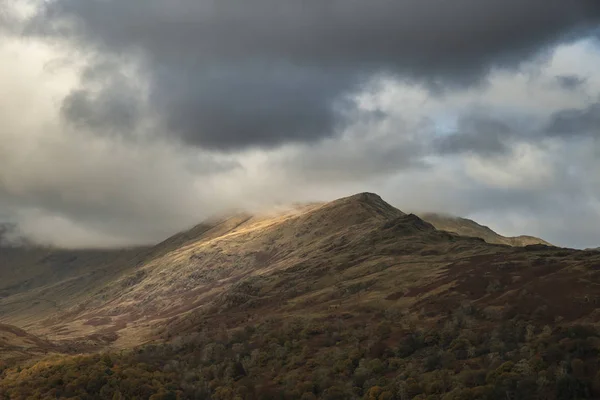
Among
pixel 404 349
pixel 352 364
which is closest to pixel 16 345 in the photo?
pixel 352 364

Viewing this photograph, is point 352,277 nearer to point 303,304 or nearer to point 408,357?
point 303,304

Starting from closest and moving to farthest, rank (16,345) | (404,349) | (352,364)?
(404,349), (352,364), (16,345)

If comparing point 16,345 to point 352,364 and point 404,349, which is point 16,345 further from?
point 404,349

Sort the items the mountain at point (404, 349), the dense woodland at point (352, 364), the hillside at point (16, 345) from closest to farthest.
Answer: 1. the dense woodland at point (352, 364)
2. the mountain at point (404, 349)
3. the hillside at point (16, 345)

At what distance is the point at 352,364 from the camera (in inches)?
3420

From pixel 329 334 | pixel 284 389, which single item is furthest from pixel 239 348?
pixel 284 389

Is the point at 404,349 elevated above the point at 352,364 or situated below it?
above

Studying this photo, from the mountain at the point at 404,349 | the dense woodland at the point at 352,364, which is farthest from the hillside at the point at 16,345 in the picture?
the mountain at the point at 404,349

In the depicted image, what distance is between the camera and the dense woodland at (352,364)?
63.5 metres

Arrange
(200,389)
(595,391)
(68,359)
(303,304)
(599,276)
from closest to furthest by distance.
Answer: (595,391)
(200,389)
(599,276)
(68,359)
(303,304)

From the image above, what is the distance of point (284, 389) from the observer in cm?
8288

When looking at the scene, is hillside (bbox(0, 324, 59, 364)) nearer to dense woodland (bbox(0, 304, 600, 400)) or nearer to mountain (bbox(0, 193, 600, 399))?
dense woodland (bbox(0, 304, 600, 400))

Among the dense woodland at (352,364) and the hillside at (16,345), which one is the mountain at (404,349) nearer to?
the dense woodland at (352,364)

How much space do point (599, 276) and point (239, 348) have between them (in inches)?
2695
